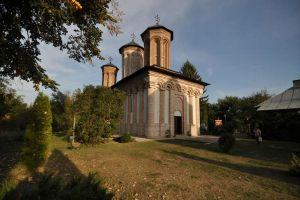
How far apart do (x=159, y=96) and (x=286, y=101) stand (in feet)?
44.5

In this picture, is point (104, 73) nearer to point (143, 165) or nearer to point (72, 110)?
point (72, 110)

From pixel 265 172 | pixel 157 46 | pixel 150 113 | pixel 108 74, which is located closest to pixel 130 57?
pixel 157 46

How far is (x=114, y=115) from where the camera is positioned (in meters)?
16.9

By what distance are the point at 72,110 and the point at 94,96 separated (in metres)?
2.35

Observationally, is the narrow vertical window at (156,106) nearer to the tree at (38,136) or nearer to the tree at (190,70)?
the tree at (38,136)

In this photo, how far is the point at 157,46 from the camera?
28.5 metres

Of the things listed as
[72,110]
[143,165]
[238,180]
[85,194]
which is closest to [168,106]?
[72,110]

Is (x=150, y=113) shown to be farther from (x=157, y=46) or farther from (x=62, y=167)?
(x=62, y=167)

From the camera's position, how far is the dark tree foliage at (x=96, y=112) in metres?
15.4

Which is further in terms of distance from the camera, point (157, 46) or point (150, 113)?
point (157, 46)

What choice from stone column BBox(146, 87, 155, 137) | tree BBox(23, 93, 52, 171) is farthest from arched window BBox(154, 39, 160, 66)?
tree BBox(23, 93, 52, 171)

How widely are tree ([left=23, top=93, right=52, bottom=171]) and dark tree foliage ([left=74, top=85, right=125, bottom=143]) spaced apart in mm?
6427

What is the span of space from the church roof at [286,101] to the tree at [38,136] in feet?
47.3

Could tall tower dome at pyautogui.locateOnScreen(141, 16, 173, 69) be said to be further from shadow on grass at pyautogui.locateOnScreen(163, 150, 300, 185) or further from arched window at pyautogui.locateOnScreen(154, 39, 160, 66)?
shadow on grass at pyautogui.locateOnScreen(163, 150, 300, 185)
